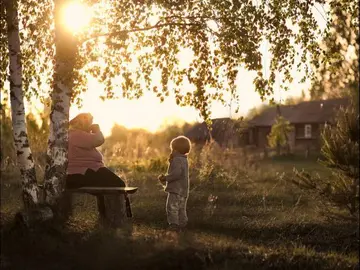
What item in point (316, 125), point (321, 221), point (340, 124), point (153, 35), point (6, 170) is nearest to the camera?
point (340, 124)

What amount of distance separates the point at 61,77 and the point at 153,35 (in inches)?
126

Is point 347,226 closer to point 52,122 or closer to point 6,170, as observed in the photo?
point 52,122

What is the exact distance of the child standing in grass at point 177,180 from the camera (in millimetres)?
9758

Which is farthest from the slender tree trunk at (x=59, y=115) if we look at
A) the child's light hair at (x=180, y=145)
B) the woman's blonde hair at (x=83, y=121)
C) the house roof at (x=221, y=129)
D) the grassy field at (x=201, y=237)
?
the house roof at (x=221, y=129)

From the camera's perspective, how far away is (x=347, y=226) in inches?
430

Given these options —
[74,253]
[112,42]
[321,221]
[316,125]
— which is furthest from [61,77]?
[316,125]

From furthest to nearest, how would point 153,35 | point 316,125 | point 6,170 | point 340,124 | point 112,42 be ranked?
point 316,125 → point 6,170 → point 153,35 → point 112,42 → point 340,124

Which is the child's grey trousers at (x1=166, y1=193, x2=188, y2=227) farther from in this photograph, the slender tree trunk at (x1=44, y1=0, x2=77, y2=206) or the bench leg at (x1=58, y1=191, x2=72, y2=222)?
the slender tree trunk at (x1=44, y1=0, x2=77, y2=206)

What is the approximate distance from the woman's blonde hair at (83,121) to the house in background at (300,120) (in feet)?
133

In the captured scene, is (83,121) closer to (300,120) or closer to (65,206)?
(65,206)

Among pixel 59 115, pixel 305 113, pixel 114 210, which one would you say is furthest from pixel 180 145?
pixel 305 113

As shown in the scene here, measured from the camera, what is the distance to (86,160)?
994 cm

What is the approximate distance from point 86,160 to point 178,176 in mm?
1581

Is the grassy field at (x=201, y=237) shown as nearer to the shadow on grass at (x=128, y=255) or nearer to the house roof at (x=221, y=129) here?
the shadow on grass at (x=128, y=255)
